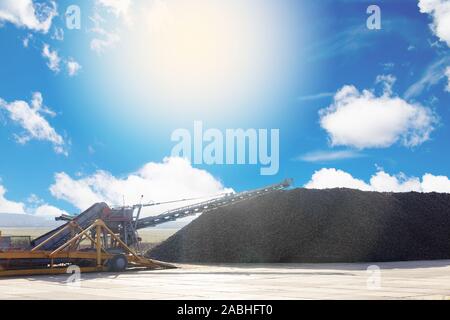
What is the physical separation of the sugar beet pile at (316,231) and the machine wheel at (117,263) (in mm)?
14550

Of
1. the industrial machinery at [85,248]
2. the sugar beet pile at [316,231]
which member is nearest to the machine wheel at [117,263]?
the industrial machinery at [85,248]

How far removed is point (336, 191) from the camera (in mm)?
48812

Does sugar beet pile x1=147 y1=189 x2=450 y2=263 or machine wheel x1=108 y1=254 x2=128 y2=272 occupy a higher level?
sugar beet pile x1=147 y1=189 x2=450 y2=263

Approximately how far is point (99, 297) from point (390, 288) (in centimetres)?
938

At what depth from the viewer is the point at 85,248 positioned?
32781 mm

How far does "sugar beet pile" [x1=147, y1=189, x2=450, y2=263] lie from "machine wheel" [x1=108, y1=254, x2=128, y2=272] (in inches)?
573

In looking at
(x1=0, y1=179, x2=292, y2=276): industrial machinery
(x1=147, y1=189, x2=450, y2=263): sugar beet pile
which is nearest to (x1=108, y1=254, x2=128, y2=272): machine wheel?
(x1=0, y1=179, x2=292, y2=276): industrial machinery

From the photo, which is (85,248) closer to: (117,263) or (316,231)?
(117,263)

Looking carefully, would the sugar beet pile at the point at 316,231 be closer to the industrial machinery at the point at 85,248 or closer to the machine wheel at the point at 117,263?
the industrial machinery at the point at 85,248

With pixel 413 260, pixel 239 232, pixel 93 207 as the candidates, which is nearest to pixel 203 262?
pixel 239 232

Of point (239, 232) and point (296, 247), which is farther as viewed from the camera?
point (239, 232)

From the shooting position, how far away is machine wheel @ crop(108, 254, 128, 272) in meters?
30.8

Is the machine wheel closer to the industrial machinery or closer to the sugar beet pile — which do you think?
the industrial machinery

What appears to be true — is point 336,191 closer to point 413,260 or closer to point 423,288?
point 413,260
